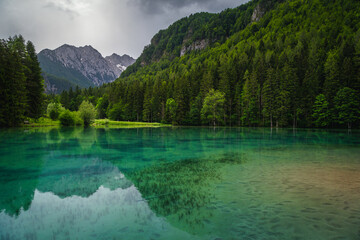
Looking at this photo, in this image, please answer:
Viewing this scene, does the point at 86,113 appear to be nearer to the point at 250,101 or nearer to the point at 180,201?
the point at 250,101

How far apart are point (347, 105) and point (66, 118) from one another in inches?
3003

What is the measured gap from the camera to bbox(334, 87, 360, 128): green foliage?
5616 cm

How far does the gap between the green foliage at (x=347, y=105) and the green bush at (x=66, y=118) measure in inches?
2900

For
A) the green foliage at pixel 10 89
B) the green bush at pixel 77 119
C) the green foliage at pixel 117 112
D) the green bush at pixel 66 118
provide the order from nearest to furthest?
the green foliage at pixel 10 89
the green bush at pixel 66 118
the green bush at pixel 77 119
the green foliage at pixel 117 112

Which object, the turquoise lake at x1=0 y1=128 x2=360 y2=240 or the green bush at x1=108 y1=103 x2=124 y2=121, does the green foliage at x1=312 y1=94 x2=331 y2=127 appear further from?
the green bush at x1=108 y1=103 x2=124 y2=121

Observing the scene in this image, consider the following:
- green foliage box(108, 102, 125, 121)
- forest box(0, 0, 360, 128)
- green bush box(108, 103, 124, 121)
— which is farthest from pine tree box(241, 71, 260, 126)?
green bush box(108, 103, 124, 121)

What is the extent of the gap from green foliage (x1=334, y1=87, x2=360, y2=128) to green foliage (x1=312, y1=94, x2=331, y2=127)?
2471mm

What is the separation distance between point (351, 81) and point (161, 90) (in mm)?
65672

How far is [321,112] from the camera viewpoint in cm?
6166

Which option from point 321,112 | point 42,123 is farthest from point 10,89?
point 321,112

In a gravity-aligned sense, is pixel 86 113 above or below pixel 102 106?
below

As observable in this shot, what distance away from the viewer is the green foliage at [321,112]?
59750mm

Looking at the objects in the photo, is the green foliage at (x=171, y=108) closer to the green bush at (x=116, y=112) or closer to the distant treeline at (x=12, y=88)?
the green bush at (x=116, y=112)

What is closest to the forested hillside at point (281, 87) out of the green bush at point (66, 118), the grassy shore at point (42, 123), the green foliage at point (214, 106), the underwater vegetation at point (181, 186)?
the green foliage at point (214, 106)
